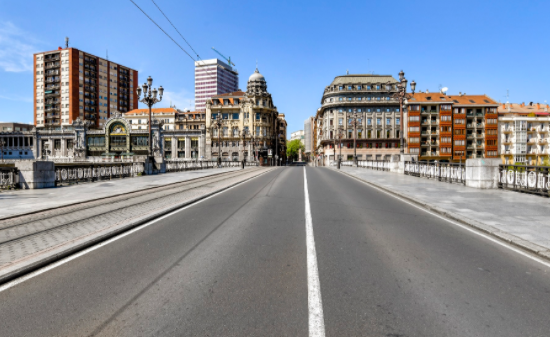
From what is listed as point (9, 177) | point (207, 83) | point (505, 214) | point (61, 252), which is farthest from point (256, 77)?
point (61, 252)

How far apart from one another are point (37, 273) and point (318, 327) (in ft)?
12.8

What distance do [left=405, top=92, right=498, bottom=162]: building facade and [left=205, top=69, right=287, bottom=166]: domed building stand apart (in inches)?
1462

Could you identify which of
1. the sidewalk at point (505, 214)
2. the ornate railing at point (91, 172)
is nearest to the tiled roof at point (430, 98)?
the ornate railing at point (91, 172)

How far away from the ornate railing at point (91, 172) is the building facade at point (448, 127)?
7442 cm

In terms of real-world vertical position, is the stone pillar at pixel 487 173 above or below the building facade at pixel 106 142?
below

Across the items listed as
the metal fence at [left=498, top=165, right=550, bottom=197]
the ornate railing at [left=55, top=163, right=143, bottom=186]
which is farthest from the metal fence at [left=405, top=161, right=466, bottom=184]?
the ornate railing at [left=55, top=163, right=143, bottom=186]

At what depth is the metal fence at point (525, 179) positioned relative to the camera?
1166cm

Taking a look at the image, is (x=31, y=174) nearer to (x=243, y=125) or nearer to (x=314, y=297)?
(x=314, y=297)

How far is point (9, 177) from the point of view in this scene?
1537cm

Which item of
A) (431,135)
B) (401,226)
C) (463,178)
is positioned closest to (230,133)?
(431,135)

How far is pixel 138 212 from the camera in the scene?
8.81 metres

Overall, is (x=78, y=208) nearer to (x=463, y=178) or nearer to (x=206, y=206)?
(x=206, y=206)

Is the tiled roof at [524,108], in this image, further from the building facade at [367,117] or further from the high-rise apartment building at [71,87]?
the high-rise apartment building at [71,87]

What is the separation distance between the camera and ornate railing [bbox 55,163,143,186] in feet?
58.3
